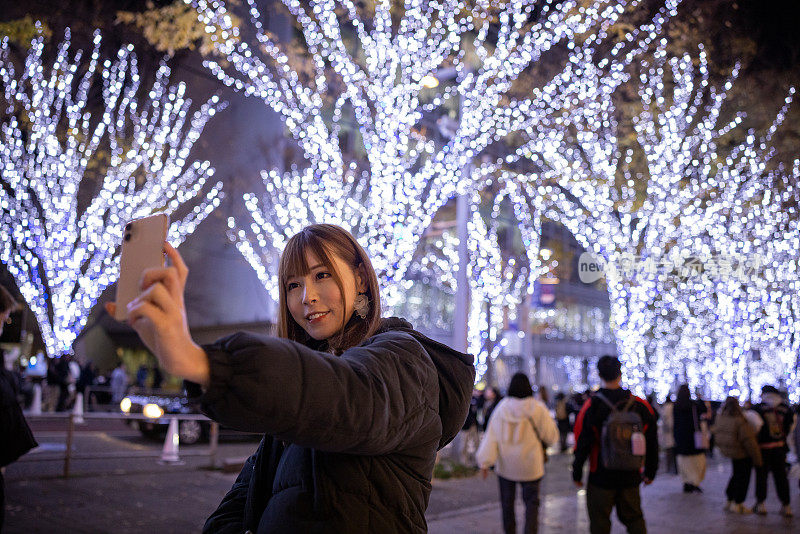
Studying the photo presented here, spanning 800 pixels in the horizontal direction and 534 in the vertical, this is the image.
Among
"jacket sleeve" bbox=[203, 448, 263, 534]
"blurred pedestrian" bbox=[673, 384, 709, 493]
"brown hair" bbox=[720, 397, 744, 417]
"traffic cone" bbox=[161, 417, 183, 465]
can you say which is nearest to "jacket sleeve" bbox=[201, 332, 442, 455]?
"jacket sleeve" bbox=[203, 448, 263, 534]

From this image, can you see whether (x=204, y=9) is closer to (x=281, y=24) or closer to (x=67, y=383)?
(x=67, y=383)

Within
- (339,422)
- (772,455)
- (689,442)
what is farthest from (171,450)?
(339,422)

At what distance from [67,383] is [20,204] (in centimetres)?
556

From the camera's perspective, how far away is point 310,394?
1251 millimetres

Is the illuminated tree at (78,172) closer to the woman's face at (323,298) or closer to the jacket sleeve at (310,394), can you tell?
the woman's face at (323,298)

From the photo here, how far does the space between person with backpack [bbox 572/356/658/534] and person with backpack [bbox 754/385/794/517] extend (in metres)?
4.78

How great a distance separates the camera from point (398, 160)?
1008cm

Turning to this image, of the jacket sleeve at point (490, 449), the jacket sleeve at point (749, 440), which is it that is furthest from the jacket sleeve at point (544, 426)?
the jacket sleeve at point (749, 440)

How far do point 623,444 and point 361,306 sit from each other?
4.17m

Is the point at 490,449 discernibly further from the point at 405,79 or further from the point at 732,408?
the point at 405,79

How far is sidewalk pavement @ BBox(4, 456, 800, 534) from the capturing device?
6797 mm

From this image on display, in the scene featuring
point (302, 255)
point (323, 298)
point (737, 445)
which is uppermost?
point (302, 255)

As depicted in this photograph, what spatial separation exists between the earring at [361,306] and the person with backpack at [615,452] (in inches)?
163

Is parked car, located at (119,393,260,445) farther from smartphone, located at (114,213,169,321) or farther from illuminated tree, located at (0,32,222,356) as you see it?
smartphone, located at (114,213,169,321)
